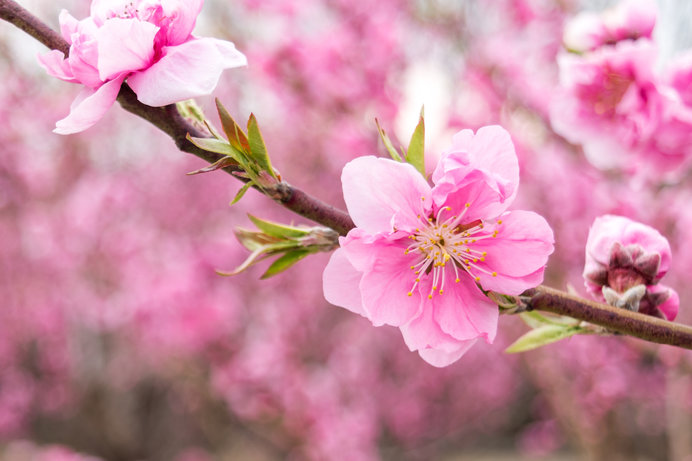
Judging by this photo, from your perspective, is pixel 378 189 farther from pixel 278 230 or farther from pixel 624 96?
pixel 624 96

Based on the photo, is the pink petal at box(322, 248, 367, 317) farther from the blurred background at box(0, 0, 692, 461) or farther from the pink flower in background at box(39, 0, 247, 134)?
the blurred background at box(0, 0, 692, 461)

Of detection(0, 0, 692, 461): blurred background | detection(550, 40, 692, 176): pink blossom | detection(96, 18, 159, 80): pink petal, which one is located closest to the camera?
detection(96, 18, 159, 80): pink petal

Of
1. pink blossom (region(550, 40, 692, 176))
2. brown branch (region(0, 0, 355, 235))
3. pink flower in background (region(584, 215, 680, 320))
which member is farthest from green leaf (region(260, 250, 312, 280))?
pink blossom (region(550, 40, 692, 176))

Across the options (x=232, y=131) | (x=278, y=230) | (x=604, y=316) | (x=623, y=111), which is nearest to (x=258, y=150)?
(x=232, y=131)

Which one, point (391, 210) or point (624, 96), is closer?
point (391, 210)

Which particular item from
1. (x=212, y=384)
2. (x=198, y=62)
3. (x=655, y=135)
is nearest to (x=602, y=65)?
(x=655, y=135)

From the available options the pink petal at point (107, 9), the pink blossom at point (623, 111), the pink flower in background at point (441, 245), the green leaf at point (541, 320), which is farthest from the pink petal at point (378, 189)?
the pink blossom at point (623, 111)

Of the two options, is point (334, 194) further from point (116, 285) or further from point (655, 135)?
point (655, 135)
